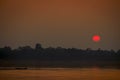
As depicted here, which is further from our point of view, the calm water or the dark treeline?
the dark treeline

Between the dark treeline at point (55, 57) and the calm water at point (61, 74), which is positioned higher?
the dark treeline at point (55, 57)

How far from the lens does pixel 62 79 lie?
4973 millimetres

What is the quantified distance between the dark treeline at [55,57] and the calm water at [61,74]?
A: 0.10 meters

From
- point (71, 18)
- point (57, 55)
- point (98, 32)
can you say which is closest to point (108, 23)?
point (98, 32)

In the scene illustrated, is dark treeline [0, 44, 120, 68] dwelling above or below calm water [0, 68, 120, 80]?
above

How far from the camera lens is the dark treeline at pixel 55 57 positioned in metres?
5.54

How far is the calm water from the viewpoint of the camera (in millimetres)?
5066

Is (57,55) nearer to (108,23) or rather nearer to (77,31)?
(77,31)

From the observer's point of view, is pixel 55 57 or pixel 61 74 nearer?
pixel 61 74

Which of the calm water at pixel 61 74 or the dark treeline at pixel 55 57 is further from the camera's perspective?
the dark treeline at pixel 55 57

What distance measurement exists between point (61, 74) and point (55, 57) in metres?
0.36

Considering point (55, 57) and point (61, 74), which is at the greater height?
point (55, 57)

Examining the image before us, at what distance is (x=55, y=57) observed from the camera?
5570mm

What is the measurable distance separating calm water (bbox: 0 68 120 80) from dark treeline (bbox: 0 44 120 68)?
10 centimetres
